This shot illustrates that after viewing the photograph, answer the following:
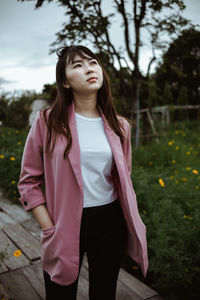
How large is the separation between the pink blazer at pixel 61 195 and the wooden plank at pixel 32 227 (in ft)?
5.39

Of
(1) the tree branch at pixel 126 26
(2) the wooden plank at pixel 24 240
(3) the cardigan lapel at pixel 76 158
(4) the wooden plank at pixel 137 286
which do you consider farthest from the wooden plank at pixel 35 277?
(1) the tree branch at pixel 126 26

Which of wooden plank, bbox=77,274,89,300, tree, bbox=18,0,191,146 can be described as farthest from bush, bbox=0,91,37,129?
wooden plank, bbox=77,274,89,300

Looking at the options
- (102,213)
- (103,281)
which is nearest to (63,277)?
(103,281)

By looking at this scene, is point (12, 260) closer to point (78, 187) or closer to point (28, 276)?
point (28, 276)

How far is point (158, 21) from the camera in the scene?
5.50 m

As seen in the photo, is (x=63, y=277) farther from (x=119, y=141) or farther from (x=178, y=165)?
(x=178, y=165)

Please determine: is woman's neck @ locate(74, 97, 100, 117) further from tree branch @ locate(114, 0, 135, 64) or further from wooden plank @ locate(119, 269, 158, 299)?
tree branch @ locate(114, 0, 135, 64)

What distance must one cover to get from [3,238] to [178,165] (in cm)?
290

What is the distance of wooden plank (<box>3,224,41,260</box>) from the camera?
2510 mm

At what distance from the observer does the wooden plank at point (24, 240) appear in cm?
251

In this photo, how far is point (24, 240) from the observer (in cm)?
275

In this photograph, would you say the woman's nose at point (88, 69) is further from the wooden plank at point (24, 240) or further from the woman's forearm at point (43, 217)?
the wooden plank at point (24, 240)

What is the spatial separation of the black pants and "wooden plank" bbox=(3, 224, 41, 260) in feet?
3.85

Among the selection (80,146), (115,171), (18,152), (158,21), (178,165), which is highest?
(158,21)
